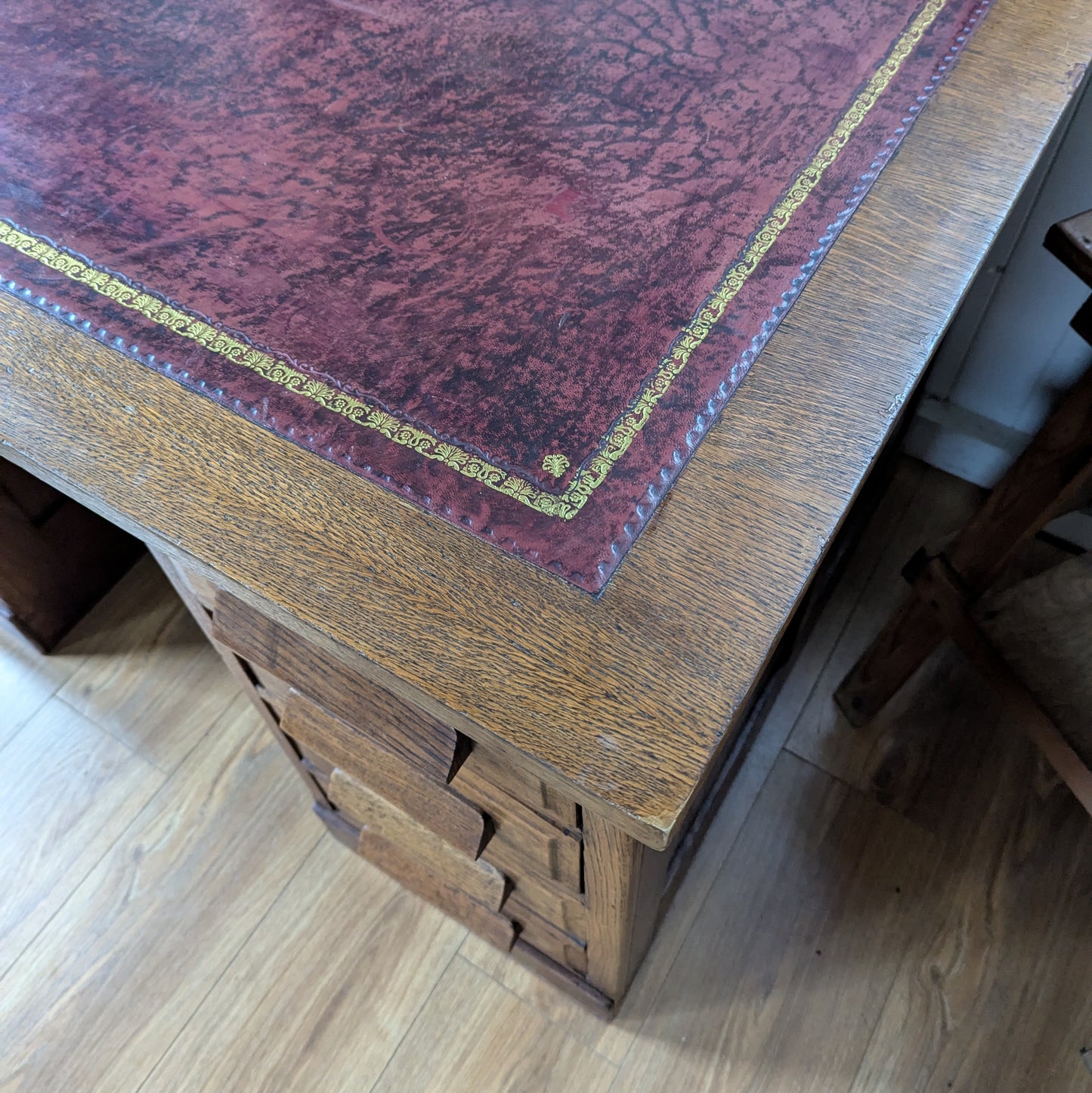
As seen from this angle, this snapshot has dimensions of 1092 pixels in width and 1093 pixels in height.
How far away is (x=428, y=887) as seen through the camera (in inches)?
38.0

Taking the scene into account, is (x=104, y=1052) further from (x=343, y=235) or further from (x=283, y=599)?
(x=343, y=235)

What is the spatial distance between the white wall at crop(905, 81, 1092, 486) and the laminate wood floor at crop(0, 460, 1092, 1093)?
1.05 feet

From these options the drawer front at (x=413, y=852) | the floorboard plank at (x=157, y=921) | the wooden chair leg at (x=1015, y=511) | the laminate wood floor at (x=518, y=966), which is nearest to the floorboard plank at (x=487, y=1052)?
the laminate wood floor at (x=518, y=966)

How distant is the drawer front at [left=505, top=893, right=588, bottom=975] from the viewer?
0.84 metres

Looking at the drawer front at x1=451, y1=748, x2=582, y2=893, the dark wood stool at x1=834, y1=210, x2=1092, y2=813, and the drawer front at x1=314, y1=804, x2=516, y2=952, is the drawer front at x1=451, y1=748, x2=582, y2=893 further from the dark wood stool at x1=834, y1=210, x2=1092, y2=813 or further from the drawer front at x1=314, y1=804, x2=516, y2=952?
the dark wood stool at x1=834, y1=210, x2=1092, y2=813

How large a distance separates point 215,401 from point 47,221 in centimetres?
21

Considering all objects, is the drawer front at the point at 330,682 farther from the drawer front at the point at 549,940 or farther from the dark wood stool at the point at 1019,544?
the dark wood stool at the point at 1019,544

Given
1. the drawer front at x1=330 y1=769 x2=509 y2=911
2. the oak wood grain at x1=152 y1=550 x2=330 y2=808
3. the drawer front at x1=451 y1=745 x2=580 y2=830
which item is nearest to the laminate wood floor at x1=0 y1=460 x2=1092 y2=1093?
the drawer front at x1=330 y1=769 x2=509 y2=911

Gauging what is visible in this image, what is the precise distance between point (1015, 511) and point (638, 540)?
1.51ft

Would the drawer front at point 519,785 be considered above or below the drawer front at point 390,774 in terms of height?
above

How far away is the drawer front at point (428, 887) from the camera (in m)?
0.91

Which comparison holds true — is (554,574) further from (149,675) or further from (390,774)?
(149,675)

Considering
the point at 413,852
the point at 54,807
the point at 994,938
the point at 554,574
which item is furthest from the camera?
the point at 54,807

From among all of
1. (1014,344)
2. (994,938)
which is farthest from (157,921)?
(1014,344)
